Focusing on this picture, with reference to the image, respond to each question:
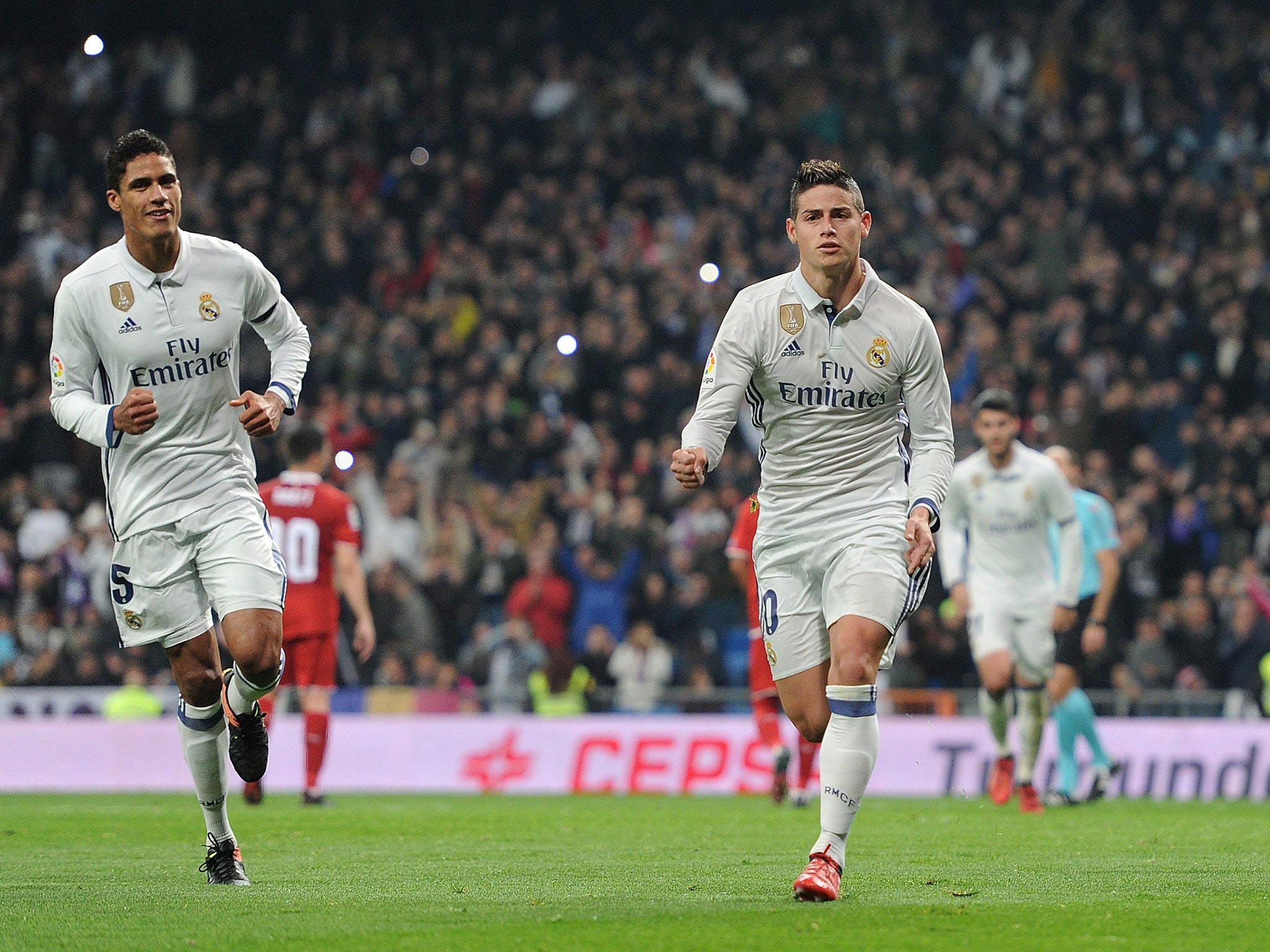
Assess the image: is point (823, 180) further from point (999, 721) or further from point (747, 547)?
point (999, 721)

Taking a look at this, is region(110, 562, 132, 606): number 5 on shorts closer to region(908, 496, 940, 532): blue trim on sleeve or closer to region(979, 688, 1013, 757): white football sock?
region(908, 496, 940, 532): blue trim on sleeve

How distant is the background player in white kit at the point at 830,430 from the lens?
672 cm

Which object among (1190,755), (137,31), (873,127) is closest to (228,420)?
(1190,755)

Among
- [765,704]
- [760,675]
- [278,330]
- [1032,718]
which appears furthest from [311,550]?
[278,330]

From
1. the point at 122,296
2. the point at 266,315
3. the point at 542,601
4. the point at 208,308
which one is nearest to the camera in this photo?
the point at 122,296

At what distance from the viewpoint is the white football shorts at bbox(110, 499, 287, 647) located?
6984 mm

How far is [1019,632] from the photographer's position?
12492 mm

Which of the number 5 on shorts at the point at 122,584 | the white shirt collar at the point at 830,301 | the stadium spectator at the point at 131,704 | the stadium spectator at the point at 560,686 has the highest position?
the white shirt collar at the point at 830,301

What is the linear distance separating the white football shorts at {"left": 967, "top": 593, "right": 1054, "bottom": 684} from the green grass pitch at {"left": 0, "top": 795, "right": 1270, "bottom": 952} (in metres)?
1.14

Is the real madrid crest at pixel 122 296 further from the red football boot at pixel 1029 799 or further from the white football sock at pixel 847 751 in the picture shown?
the red football boot at pixel 1029 799

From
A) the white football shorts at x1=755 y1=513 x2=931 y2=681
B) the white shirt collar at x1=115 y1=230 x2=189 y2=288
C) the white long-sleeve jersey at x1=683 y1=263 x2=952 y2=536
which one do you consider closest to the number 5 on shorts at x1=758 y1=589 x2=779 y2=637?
the white football shorts at x1=755 y1=513 x2=931 y2=681

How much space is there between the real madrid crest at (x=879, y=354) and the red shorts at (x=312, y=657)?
22.2 feet

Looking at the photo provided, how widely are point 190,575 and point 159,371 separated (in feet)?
2.63

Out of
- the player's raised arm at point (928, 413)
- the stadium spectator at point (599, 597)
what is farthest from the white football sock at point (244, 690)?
the stadium spectator at point (599, 597)
